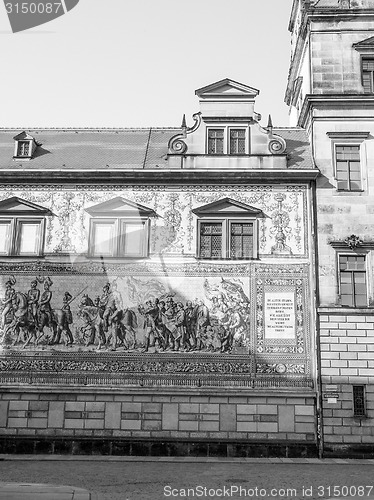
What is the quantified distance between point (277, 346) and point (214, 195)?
221 inches

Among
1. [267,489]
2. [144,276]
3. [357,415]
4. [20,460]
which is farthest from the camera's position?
[144,276]

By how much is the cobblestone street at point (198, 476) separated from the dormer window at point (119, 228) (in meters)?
6.76

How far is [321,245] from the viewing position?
20031 mm

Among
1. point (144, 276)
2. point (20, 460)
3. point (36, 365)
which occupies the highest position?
point (144, 276)

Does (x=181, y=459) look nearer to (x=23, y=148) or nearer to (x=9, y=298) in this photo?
(x=9, y=298)

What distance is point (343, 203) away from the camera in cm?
2045

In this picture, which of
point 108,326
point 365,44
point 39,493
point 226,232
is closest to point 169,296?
point 108,326

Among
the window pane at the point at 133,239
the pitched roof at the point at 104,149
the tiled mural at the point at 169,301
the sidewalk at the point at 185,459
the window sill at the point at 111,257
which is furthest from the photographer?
the pitched roof at the point at 104,149

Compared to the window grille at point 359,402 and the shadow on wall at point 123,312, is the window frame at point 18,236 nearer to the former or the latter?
the shadow on wall at point 123,312

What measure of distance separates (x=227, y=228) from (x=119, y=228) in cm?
373

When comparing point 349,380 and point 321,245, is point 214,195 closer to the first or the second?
point 321,245

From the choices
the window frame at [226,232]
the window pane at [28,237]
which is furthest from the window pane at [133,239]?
the window pane at [28,237]

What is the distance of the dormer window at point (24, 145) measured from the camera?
2238 cm

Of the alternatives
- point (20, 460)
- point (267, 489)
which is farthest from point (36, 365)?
point (267, 489)
